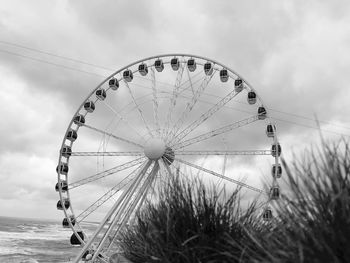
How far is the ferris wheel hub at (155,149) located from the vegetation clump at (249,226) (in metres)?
11.3

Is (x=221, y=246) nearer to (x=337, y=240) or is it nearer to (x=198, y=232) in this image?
(x=198, y=232)

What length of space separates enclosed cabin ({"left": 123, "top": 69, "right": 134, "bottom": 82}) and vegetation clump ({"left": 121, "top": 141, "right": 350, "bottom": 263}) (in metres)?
→ 14.8

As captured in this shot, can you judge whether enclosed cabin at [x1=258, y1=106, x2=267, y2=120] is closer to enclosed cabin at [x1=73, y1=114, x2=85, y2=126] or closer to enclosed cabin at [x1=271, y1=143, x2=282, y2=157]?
enclosed cabin at [x1=271, y1=143, x2=282, y2=157]

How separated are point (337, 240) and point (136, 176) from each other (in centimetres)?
1724

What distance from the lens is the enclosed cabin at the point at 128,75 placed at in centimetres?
2381

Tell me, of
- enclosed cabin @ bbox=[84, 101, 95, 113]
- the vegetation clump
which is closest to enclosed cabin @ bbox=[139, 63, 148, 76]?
enclosed cabin @ bbox=[84, 101, 95, 113]

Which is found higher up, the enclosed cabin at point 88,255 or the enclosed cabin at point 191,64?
the enclosed cabin at point 191,64

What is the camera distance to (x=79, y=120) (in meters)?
24.2

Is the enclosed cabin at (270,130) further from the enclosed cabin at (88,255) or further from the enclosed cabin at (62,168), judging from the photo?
the enclosed cabin at (62,168)

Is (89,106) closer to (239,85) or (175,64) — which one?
(175,64)

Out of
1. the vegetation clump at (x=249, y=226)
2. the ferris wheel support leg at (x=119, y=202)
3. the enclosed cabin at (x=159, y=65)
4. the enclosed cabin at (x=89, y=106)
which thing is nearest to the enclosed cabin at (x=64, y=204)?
the ferris wheel support leg at (x=119, y=202)

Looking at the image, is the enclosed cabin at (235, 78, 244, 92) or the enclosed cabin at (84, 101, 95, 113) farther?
the enclosed cabin at (84, 101, 95, 113)

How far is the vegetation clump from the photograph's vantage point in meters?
4.89

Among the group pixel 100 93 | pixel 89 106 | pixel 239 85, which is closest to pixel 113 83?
pixel 100 93
